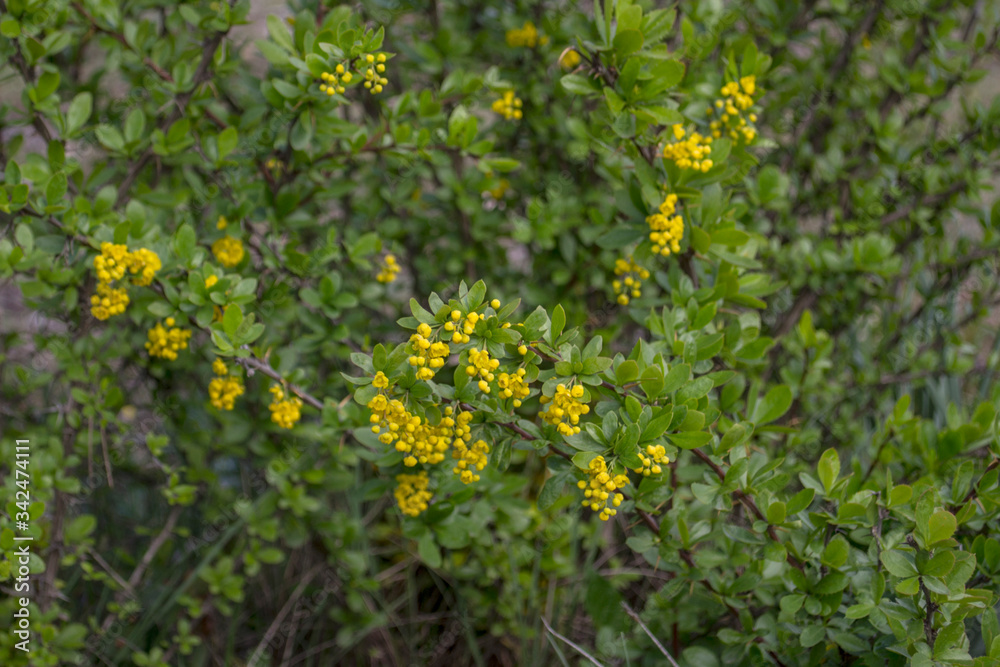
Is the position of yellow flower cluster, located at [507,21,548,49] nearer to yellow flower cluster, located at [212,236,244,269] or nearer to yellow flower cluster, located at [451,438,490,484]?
yellow flower cluster, located at [212,236,244,269]

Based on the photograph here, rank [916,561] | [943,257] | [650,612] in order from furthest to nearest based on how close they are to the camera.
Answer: [943,257]
[650,612]
[916,561]

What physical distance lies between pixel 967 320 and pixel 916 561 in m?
1.48

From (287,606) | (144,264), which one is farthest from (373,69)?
(287,606)

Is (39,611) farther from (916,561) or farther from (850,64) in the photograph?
(850,64)

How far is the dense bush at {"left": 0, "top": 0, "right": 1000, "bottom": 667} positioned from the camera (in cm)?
133

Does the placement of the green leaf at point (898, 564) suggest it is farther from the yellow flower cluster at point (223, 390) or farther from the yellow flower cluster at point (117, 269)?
the yellow flower cluster at point (117, 269)

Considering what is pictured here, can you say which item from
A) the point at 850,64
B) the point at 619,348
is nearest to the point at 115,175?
the point at 619,348

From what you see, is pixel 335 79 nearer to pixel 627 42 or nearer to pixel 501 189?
pixel 627 42

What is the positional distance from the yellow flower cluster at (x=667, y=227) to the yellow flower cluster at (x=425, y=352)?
576 mm

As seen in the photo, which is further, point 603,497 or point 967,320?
point 967,320

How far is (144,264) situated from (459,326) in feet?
2.44

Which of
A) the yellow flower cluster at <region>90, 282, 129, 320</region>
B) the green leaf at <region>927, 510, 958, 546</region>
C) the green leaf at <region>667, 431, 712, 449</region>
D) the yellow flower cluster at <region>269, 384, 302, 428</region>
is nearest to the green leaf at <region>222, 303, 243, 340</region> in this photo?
the yellow flower cluster at <region>269, 384, 302, 428</region>

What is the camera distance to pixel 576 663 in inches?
83.5

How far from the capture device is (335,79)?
1.44m
